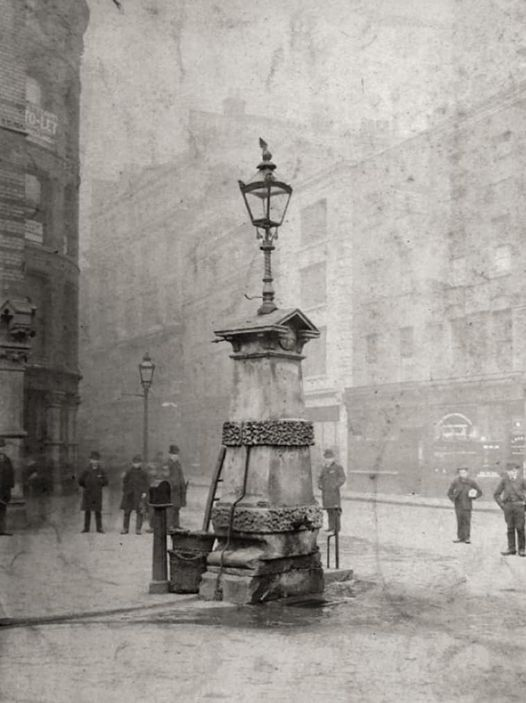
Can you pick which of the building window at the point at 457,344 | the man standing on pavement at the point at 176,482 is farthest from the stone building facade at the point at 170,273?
the building window at the point at 457,344

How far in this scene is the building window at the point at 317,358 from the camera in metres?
30.2

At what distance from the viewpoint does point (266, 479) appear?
29.4 feet

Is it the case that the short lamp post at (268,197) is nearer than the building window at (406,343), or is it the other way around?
the short lamp post at (268,197)

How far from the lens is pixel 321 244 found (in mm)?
28672

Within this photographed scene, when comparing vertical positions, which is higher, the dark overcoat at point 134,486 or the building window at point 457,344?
the building window at point 457,344

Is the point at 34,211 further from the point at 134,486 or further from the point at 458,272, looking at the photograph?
the point at 458,272

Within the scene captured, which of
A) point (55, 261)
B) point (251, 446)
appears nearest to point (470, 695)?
point (251, 446)

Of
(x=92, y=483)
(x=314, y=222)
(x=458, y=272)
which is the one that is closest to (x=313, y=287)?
(x=314, y=222)

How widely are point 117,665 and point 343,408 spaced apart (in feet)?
82.8

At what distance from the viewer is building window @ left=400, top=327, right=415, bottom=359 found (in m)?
29.0

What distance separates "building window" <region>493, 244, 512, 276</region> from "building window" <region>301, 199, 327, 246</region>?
6087 mm

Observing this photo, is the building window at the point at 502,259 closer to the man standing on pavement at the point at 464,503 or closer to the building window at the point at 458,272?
the building window at the point at 458,272

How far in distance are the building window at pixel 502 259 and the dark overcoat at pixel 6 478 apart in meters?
16.9

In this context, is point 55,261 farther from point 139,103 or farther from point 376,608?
point 376,608
